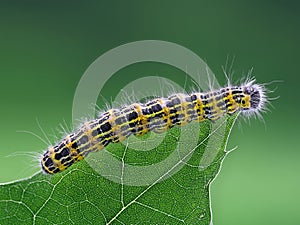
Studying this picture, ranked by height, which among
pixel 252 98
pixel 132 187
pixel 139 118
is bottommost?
pixel 132 187

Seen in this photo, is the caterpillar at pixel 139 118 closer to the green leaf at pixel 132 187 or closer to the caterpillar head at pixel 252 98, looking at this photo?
the caterpillar head at pixel 252 98

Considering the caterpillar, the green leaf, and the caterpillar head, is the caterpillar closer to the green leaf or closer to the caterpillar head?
the caterpillar head

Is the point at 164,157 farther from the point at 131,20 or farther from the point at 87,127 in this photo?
the point at 131,20

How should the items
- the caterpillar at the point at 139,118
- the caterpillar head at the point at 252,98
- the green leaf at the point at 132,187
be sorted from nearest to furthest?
the green leaf at the point at 132,187 → the caterpillar at the point at 139,118 → the caterpillar head at the point at 252,98

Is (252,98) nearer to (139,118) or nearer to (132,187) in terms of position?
(139,118)

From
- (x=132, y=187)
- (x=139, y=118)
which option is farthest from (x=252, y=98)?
(x=132, y=187)

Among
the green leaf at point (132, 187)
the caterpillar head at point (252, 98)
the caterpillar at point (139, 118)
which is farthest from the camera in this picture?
the caterpillar head at point (252, 98)

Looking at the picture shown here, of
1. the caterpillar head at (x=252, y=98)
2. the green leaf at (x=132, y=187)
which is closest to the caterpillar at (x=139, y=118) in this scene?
the caterpillar head at (x=252, y=98)
